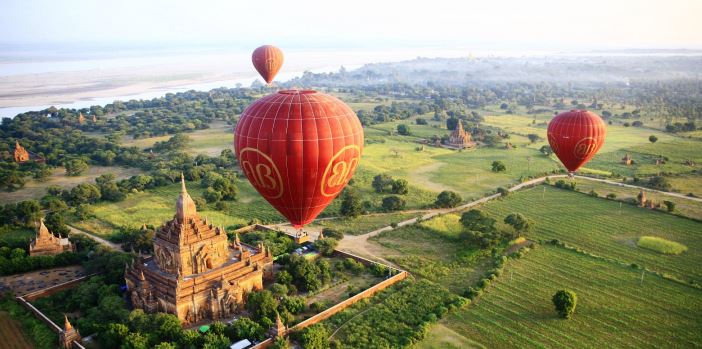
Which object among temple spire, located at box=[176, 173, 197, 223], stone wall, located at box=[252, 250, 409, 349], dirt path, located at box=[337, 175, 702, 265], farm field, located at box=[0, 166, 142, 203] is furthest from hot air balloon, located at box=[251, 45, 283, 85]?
temple spire, located at box=[176, 173, 197, 223]

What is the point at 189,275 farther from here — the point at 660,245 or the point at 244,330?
the point at 660,245

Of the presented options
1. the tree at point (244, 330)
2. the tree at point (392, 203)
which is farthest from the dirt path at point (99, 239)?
the tree at point (392, 203)

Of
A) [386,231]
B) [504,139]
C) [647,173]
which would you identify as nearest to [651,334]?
[386,231]

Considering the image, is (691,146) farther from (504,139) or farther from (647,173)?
(504,139)

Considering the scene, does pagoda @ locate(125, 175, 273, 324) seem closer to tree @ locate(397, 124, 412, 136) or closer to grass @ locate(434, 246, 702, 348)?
grass @ locate(434, 246, 702, 348)

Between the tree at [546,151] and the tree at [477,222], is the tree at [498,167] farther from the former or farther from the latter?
the tree at [477,222]

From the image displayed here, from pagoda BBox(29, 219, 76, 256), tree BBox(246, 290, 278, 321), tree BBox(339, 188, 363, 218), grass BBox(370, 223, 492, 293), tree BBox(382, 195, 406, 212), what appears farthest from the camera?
tree BBox(382, 195, 406, 212)
